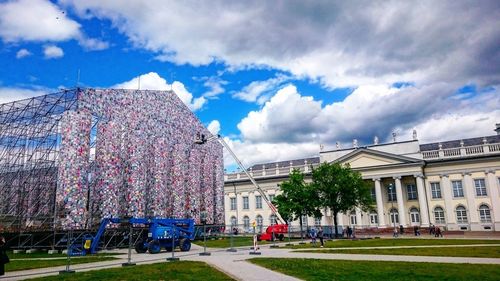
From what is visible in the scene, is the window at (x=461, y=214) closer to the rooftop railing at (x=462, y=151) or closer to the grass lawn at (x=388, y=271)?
the rooftop railing at (x=462, y=151)

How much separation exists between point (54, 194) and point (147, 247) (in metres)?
10.8

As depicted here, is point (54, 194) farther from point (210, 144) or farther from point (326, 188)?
point (326, 188)

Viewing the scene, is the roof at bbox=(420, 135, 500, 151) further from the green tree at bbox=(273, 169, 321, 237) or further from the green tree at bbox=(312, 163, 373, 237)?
the green tree at bbox=(273, 169, 321, 237)

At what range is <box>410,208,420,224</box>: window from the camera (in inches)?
2298

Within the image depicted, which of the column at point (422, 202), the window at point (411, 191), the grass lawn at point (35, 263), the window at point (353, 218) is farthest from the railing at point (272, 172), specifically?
the grass lawn at point (35, 263)

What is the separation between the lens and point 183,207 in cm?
4059

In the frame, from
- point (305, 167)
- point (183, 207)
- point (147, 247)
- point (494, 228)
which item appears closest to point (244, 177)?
point (305, 167)

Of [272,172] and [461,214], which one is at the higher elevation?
[272,172]

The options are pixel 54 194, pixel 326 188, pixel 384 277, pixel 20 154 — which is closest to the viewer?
pixel 384 277

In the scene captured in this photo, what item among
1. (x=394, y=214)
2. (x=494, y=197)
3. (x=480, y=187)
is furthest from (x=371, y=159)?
(x=494, y=197)

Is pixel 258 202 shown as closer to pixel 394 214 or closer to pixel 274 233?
pixel 394 214

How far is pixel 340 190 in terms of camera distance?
152 ft

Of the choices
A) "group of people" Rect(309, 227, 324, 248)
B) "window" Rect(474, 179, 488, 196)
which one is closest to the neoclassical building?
"window" Rect(474, 179, 488, 196)

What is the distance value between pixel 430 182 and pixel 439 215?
5.19 metres
